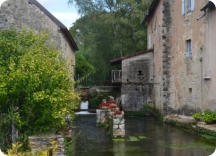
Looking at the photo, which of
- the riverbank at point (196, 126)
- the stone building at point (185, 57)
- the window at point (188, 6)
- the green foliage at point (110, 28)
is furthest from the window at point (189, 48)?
the green foliage at point (110, 28)

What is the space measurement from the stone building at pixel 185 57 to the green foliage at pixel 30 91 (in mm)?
7828

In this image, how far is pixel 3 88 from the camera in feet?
23.9

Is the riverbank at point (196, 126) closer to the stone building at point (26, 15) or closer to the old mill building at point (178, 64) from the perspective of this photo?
the old mill building at point (178, 64)

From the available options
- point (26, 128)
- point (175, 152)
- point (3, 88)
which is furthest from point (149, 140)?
point (3, 88)

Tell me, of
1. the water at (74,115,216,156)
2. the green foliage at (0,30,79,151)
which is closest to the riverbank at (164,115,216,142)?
the water at (74,115,216,156)

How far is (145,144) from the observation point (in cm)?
1062

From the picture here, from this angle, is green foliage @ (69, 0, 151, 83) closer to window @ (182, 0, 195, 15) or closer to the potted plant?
window @ (182, 0, 195, 15)

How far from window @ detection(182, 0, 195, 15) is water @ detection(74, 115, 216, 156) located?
6.61 m

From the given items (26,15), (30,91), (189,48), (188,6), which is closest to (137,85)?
(189,48)

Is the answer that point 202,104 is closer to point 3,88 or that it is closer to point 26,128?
point 26,128

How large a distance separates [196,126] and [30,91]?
Answer: 830 cm

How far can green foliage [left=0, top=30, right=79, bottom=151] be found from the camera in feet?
24.2

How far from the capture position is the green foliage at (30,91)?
7.38 metres

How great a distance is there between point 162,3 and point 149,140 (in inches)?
364
